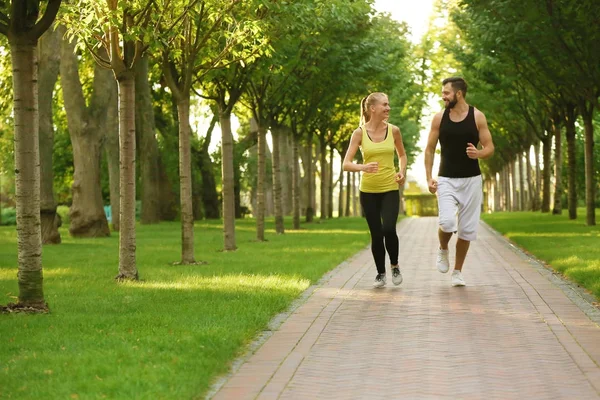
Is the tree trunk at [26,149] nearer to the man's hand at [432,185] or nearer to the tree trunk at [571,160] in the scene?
the man's hand at [432,185]

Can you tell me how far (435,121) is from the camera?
485 inches

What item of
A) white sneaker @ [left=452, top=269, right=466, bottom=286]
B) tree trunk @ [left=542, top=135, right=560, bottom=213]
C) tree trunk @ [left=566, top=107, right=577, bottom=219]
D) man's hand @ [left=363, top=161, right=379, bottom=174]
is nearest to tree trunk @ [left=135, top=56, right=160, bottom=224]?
tree trunk @ [left=566, top=107, right=577, bottom=219]

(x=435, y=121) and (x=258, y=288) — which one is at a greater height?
(x=435, y=121)

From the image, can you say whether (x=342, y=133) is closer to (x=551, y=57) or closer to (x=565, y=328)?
(x=551, y=57)

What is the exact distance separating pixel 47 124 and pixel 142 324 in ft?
53.1

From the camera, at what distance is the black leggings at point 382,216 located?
1233 cm

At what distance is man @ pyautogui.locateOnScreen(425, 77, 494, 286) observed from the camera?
12.2m

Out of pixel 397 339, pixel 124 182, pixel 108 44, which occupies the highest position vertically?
pixel 108 44

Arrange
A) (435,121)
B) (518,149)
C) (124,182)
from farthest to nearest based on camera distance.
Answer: (518,149)
(124,182)
(435,121)

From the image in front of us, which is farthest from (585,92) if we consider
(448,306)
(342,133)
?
(342,133)

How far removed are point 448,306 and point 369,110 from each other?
8.52 ft

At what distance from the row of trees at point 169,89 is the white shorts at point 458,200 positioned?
3776 mm

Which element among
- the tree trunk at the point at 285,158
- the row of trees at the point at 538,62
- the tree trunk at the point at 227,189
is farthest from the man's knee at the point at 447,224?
the tree trunk at the point at 285,158

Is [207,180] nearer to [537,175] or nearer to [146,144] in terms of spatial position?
[146,144]
